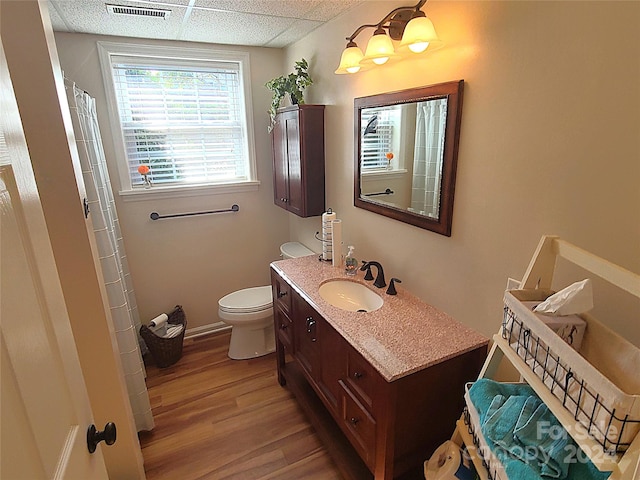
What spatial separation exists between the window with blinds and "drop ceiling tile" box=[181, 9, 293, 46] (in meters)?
0.24

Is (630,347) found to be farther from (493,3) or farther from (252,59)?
(252,59)

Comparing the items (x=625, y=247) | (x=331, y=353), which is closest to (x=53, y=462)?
(x=331, y=353)

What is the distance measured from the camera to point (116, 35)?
2.39 metres

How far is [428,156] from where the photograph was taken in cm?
164

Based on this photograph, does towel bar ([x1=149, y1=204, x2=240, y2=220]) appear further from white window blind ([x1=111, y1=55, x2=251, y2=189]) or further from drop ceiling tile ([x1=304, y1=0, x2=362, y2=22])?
drop ceiling tile ([x1=304, y1=0, x2=362, y2=22])

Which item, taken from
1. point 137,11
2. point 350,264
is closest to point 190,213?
point 137,11

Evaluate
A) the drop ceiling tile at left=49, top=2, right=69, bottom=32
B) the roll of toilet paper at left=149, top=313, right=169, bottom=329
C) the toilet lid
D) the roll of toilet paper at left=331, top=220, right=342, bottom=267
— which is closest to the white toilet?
the toilet lid

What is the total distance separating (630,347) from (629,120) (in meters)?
0.59

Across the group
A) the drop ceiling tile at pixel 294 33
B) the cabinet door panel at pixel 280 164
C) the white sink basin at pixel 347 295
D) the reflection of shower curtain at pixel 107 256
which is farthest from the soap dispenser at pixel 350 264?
the drop ceiling tile at pixel 294 33

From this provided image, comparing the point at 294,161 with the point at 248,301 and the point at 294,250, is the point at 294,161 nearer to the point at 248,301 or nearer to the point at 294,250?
the point at 294,250

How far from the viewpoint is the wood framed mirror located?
59.7 inches

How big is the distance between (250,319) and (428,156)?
1717mm

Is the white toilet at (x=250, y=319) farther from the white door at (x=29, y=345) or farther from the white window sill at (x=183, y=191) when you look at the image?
the white door at (x=29, y=345)

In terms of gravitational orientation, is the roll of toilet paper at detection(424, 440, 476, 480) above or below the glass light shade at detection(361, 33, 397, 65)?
below
